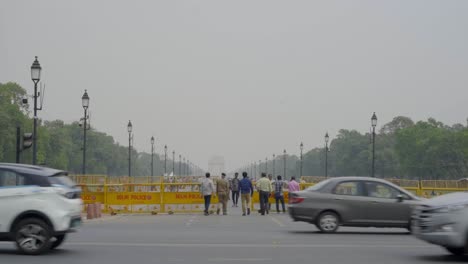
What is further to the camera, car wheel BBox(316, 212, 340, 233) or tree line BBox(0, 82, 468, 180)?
tree line BBox(0, 82, 468, 180)

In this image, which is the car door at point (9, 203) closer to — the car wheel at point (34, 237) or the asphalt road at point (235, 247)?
the car wheel at point (34, 237)

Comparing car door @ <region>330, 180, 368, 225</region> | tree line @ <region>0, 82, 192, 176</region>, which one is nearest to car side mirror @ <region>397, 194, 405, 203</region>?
car door @ <region>330, 180, 368, 225</region>

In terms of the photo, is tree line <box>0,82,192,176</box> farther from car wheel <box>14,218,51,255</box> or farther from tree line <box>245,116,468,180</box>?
car wheel <box>14,218,51,255</box>

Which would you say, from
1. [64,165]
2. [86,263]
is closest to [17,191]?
[86,263]

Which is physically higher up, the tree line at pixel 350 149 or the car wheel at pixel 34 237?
the tree line at pixel 350 149

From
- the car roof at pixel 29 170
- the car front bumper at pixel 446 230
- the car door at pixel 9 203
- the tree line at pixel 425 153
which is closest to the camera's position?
the car front bumper at pixel 446 230

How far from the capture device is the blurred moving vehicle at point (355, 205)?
23.1 meters

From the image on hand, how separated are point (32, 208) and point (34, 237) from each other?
607 mm

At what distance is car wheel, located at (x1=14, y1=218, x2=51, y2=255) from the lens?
1580 centimetres

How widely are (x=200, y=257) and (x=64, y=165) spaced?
113 meters

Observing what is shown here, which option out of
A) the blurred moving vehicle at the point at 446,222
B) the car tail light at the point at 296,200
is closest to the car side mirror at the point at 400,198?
the car tail light at the point at 296,200

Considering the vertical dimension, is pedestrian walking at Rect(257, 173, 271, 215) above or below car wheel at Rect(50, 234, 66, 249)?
above

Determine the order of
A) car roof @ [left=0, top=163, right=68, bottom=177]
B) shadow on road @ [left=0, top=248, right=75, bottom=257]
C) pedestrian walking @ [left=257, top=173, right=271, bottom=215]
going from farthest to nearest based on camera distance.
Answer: pedestrian walking @ [left=257, top=173, right=271, bottom=215] → shadow on road @ [left=0, top=248, right=75, bottom=257] → car roof @ [left=0, top=163, right=68, bottom=177]

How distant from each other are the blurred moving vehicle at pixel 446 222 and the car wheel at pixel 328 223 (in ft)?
24.2
